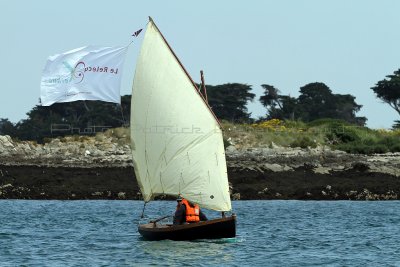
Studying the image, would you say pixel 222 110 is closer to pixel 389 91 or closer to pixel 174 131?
pixel 389 91

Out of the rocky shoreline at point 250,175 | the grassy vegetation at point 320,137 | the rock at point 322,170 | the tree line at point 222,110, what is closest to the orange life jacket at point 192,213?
the rocky shoreline at point 250,175

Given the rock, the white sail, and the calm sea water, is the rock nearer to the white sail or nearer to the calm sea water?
the calm sea water

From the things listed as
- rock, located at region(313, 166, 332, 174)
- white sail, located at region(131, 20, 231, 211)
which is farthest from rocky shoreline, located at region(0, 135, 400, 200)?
white sail, located at region(131, 20, 231, 211)

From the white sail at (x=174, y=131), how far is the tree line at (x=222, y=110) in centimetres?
8573

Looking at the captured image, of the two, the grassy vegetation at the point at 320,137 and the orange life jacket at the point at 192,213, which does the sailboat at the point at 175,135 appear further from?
the grassy vegetation at the point at 320,137

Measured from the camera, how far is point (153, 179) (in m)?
46.9

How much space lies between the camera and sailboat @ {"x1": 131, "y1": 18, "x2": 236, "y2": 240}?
45.5 meters

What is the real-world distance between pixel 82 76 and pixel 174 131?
9.40 metres

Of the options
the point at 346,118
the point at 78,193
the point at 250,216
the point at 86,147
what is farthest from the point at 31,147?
the point at 346,118

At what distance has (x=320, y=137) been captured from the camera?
98.6m

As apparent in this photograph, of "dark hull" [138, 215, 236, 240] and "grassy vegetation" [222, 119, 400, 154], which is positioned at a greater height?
"grassy vegetation" [222, 119, 400, 154]

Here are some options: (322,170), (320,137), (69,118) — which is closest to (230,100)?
(69,118)

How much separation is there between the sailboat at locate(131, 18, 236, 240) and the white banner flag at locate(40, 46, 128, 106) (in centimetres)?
446

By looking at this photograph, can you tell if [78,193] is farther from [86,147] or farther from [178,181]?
[178,181]
